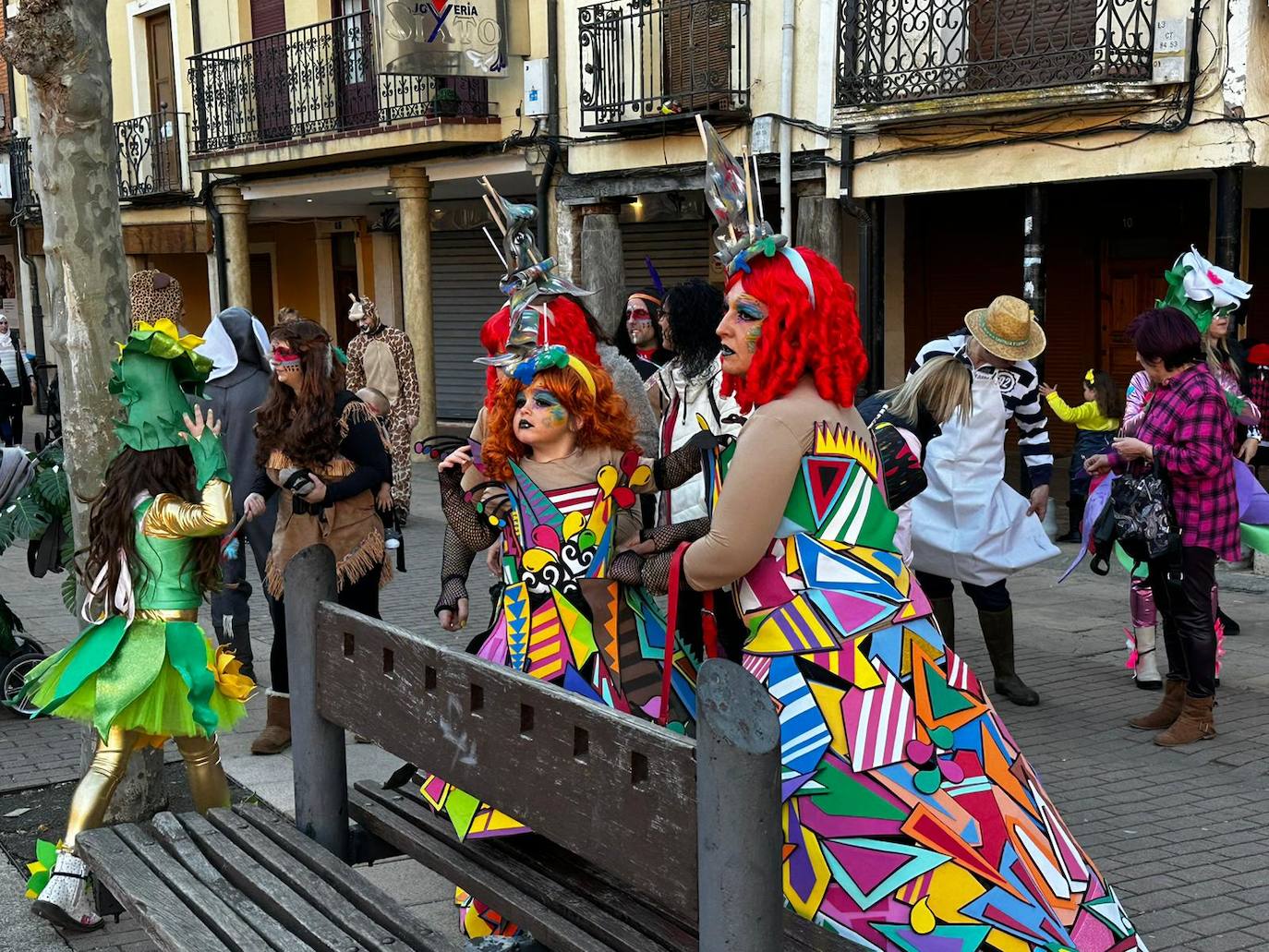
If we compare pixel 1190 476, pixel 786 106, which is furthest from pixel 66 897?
pixel 786 106

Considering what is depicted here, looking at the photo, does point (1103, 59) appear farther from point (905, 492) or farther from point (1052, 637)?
point (905, 492)

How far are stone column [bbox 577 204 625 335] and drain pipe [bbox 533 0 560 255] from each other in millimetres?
522

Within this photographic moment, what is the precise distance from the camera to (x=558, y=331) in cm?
477

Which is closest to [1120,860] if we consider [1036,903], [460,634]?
[1036,903]

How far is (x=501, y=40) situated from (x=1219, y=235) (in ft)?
28.1

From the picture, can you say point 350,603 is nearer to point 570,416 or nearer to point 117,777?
point 117,777

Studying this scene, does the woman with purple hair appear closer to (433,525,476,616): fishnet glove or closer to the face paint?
(433,525,476,616): fishnet glove

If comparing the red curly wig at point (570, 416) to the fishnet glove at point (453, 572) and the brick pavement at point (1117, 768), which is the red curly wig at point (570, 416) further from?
the brick pavement at point (1117, 768)

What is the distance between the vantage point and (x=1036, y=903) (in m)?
3.07

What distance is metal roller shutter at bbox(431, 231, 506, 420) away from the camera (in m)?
21.1

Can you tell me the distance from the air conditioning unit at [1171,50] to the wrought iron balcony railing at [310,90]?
794cm

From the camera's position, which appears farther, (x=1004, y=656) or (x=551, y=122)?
(x=551, y=122)

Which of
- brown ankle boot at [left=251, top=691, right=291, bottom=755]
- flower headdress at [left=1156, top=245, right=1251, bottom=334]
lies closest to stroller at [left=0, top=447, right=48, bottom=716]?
brown ankle boot at [left=251, top=691, right=291, bottom=755]

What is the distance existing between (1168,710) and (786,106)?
9.12 meters
